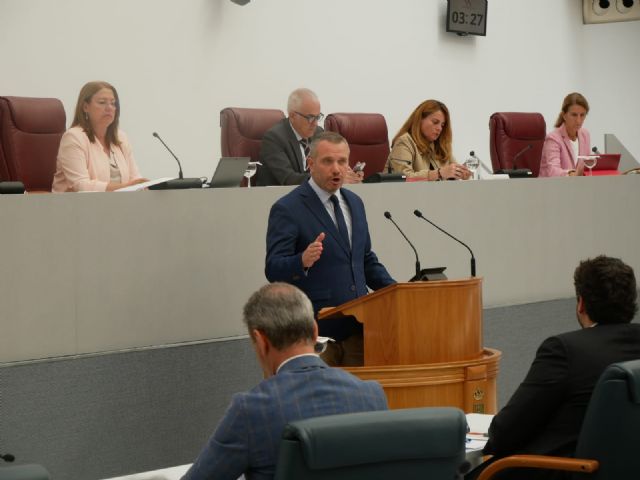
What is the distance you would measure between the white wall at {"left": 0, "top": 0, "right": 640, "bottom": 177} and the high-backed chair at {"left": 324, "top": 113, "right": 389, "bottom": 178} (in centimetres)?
158

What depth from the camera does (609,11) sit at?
10781 millimetres

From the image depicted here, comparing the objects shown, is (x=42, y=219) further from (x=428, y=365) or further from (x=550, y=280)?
(x=550, y=280)

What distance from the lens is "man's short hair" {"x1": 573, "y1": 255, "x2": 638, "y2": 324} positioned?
305 centimetres

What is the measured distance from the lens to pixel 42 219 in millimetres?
4215

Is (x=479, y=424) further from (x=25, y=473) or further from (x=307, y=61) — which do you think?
(x=307, y=61)

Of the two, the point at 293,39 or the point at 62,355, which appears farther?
the point at 293,39

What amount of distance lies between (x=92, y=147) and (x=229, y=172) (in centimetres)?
75

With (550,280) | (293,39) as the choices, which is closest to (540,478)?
(550,280)


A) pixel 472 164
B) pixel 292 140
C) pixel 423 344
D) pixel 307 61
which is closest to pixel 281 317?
pixel 423 344

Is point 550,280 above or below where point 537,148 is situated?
below

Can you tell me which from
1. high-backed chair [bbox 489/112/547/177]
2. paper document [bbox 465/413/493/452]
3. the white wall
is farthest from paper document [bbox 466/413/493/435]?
the white wall

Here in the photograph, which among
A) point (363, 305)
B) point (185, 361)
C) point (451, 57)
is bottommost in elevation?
point (185, 361)

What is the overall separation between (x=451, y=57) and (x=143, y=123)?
3.31 metres

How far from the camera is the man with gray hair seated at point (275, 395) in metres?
2.23
